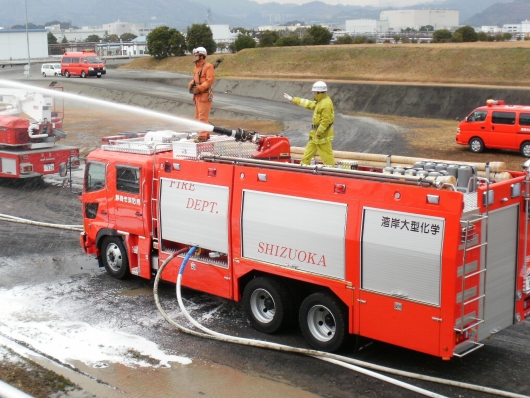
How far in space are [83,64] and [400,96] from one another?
88.3ft

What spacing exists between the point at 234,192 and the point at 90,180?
12.7 ft

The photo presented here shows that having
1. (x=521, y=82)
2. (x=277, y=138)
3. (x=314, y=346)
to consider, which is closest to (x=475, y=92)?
(x=521, y=82)

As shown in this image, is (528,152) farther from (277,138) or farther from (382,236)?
(382,236)

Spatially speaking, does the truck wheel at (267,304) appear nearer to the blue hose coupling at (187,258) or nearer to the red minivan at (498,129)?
the blue hose coupling at (187,258)

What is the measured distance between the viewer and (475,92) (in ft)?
125

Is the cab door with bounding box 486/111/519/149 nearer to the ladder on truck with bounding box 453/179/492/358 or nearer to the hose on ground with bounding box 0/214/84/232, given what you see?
the hose on ground with bounding box 0/214/84/232

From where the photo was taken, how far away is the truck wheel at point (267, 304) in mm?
9586

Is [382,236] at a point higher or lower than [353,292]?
higher

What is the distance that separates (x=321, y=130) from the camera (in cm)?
1155

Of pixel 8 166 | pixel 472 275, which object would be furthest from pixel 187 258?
pixel 8 166

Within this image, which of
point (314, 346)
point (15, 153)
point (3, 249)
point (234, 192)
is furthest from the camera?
point (15, 153)

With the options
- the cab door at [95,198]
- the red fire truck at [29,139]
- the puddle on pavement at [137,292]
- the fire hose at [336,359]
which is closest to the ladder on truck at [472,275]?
the fire hose at [336,359]

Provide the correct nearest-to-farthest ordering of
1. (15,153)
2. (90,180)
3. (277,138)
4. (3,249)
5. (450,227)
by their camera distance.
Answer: (450,227) → (277,138) → (90,180) → (3,249) → (15,153)

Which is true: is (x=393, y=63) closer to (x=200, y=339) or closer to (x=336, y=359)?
(x=200, y=339)
